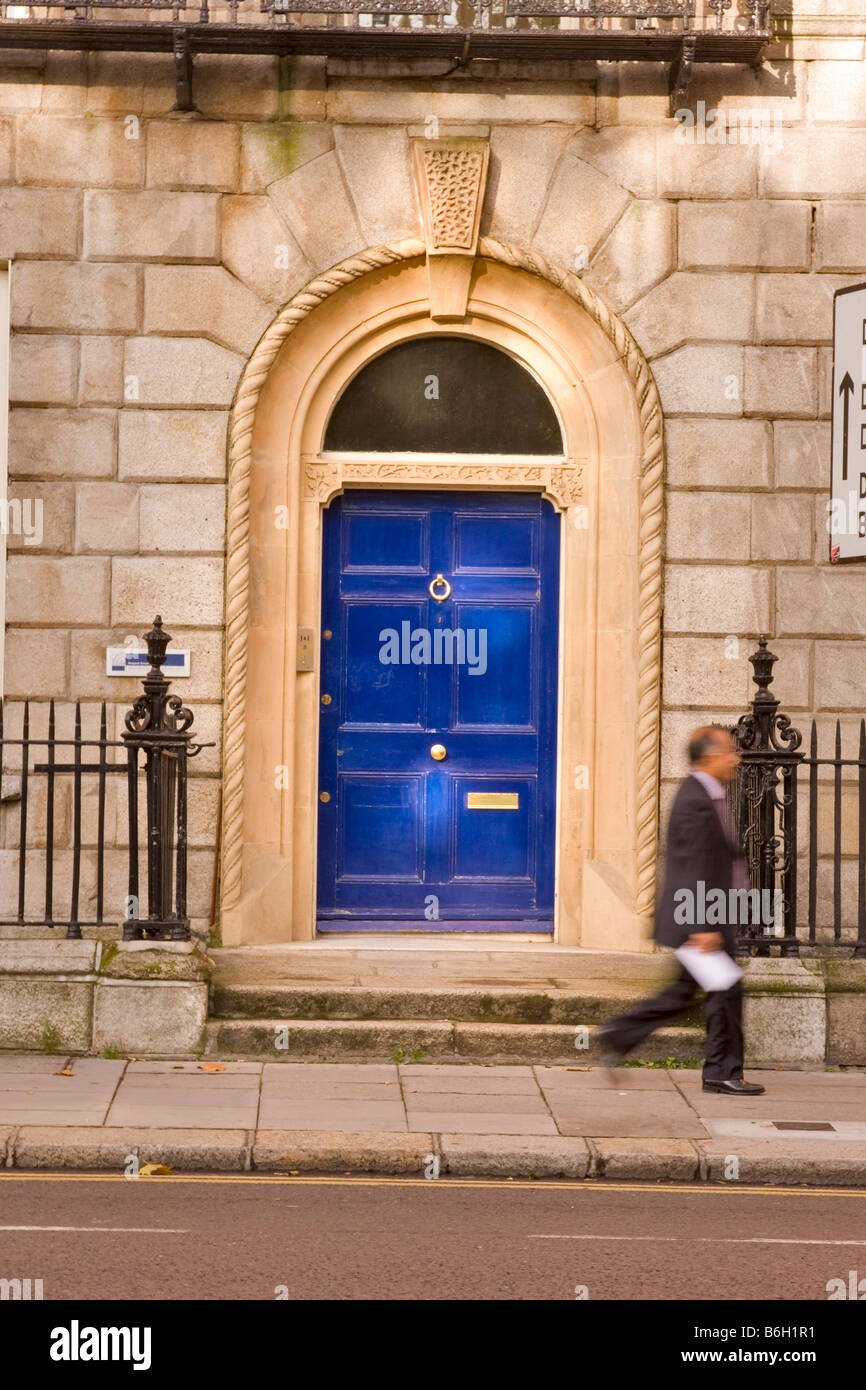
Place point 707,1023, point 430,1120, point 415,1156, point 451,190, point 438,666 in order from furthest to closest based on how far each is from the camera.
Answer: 1. point 438,666
2. point 451,190
3. point 707,1023
4. point 430,1120
5. point 415,1156

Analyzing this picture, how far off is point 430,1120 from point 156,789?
108 inches

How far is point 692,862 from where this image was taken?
26.7ft

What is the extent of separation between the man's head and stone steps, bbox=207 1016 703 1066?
1.82m

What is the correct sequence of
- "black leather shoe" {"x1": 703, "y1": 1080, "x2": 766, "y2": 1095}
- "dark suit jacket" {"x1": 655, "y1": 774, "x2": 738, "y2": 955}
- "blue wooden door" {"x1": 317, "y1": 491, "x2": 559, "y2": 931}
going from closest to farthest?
1. "dark suit jacket" {"x1": 655, "y1": 774, "x2": 738, "y2": 955}
2. "black leather shoe" {"x1": 703, "y1": 1080, "x2": 766, "y2": 1095}
3. "blue wooden door" {"x1": 317, "y1": 491, "x2": 559, "y2": 931}

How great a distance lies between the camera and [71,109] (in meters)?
11.2

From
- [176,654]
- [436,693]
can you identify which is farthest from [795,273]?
[176,654]

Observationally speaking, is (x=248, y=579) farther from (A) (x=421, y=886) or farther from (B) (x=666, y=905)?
(B) (x=666, y=905)

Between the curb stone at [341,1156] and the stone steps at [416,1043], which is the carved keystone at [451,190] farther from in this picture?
the curb stone at [341,1156]

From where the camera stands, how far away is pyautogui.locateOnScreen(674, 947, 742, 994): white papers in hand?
26.7 ft

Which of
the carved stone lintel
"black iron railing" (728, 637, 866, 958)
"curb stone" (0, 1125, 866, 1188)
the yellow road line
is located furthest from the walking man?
the carved stone lintel

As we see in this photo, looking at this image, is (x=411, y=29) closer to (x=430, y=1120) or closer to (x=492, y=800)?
(x=492, y=800)

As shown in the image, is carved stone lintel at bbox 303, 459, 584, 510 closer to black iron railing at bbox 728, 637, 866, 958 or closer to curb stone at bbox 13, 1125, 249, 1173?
black iron railing at bbox 728, 637, 866, 958

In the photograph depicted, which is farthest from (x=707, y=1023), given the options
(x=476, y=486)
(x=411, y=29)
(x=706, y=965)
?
(x=411, y=29)

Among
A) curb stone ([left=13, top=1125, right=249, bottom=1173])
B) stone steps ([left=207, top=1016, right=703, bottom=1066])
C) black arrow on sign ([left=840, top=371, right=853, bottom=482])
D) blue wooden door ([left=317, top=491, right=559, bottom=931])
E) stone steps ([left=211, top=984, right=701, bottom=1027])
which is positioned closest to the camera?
curb stone ([left=13, top=1125, right=249, bottom=1173])
